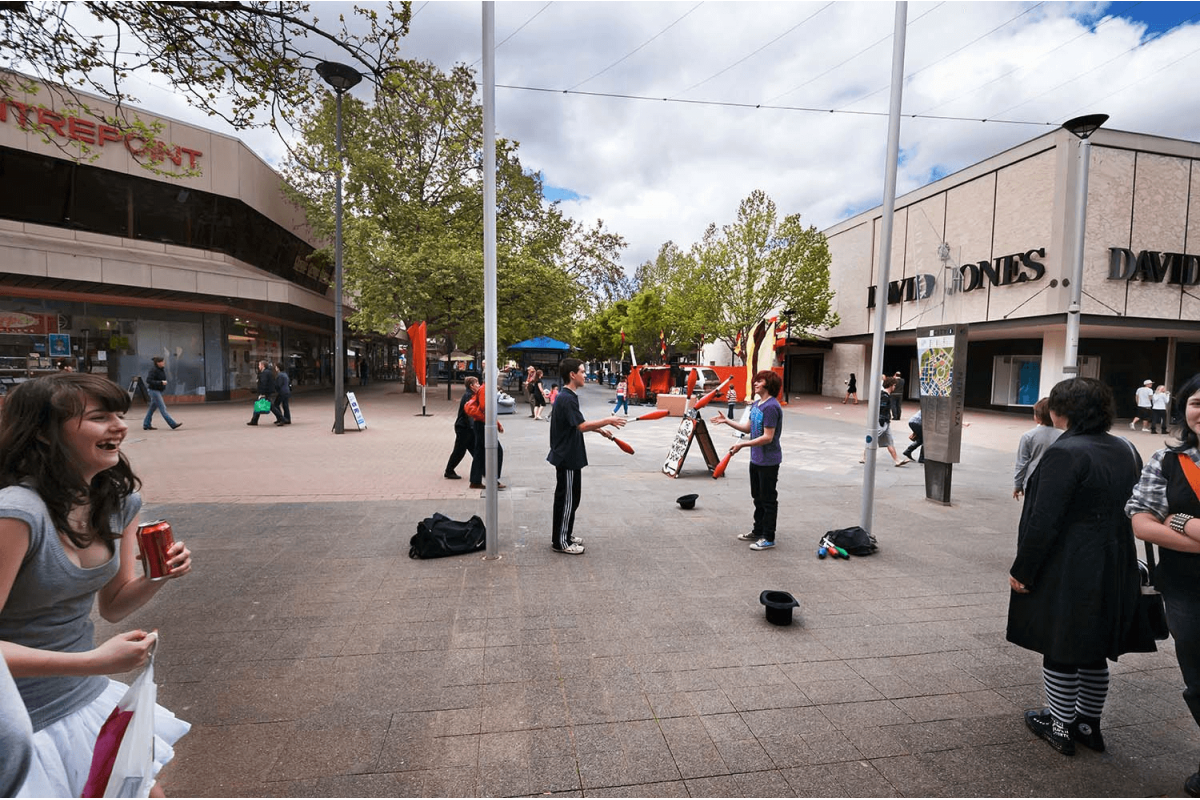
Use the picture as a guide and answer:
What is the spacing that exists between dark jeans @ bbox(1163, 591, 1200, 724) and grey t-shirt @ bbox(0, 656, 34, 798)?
3775 mm

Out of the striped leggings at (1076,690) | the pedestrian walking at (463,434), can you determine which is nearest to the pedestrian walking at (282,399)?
the pedestrian walking at (463,434)

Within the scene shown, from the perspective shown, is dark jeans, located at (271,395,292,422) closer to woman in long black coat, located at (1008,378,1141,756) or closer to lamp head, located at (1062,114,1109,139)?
woman in long black coat, located at (1008,378,1141,756)

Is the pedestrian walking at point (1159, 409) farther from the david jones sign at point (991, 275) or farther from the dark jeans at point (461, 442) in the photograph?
the dark jeans at point (461, 442)

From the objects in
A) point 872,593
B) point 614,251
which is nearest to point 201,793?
point 872,593

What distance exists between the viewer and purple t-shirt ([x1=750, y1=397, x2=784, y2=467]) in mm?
5904

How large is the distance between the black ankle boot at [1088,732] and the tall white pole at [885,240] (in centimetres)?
319

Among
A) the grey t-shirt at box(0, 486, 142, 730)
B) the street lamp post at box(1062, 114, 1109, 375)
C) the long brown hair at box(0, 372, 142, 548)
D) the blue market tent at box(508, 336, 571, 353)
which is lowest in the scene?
the grey t-shirt at box(0, 486, 142, 730)

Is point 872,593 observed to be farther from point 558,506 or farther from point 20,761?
point 20,761

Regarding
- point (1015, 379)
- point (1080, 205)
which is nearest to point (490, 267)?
point (1080, 205)

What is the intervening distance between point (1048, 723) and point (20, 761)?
4031 millimetres

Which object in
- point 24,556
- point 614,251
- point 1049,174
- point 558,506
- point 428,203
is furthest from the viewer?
point 614,251

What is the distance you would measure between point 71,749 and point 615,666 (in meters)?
2.63

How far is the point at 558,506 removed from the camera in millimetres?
5738

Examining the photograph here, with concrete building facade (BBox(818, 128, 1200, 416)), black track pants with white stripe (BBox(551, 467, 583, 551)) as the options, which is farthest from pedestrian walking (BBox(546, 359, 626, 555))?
concrete building facade (BBox(818, 128, 1200, 416))
